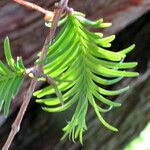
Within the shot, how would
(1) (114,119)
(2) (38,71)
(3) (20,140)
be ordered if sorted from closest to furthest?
(2) (38,71) → (3) (20,140) → (1) (114,119)

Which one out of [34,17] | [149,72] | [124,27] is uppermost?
[34,17]

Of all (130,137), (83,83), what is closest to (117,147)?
(130,137)

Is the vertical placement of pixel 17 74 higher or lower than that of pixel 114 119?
higher

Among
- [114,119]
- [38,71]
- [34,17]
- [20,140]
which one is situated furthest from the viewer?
[114,119]

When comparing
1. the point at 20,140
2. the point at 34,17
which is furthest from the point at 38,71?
the point at 20,140

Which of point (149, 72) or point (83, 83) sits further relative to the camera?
point (149, 72)

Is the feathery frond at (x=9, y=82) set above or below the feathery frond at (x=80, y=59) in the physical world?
above

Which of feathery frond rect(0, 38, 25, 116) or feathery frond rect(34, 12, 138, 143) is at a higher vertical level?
feathery frond rect(0, 38, 25, 116)

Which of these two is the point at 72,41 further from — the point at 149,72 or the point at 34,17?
the point at 149,72

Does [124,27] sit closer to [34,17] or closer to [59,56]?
[34,17]
